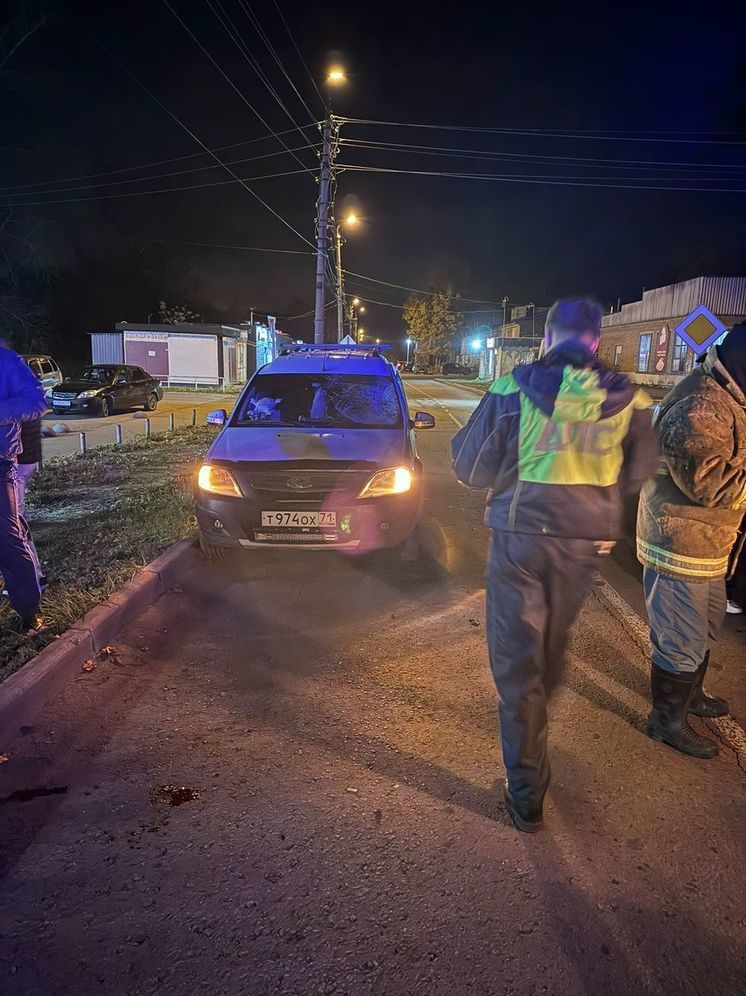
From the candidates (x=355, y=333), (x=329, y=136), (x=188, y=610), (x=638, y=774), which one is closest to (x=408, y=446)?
(x=188, y=610)

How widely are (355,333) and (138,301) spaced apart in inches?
1224

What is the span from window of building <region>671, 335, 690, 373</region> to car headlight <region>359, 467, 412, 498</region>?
1045 inches

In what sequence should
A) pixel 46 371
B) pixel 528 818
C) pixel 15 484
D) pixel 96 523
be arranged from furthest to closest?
pixel 46 371 → pixel 96 523 → pixel 15 484 → pixel 528 818

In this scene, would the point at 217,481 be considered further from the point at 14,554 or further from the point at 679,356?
the point at 679,356

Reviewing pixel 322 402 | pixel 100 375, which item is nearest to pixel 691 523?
pixel 322 402

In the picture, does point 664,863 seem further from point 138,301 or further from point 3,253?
point 138,301

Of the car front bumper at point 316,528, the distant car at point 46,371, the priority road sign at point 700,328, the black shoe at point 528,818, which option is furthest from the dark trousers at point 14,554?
the distant car at point 46,371

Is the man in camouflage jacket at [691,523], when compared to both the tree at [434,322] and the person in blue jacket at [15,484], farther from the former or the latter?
the tree at [434,322]

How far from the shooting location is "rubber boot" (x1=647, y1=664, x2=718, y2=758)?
9.97ft

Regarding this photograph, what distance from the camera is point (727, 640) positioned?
438 cm

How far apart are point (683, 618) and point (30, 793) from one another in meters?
2.94

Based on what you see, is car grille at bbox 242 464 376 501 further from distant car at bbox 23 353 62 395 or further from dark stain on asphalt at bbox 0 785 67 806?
distant car at bbox 23 353 62 395

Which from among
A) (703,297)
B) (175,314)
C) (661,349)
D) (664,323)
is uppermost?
(175,314)

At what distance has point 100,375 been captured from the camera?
22.0m
